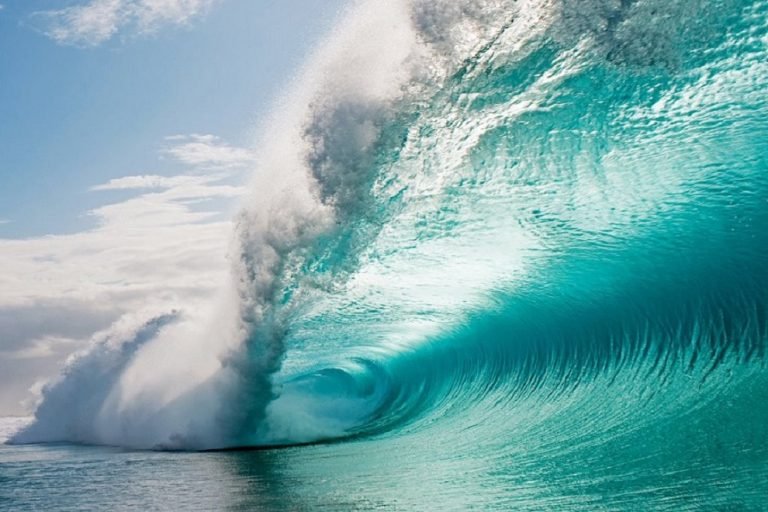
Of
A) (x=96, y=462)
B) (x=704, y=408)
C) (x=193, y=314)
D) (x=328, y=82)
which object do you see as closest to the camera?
(x=704, y=408)

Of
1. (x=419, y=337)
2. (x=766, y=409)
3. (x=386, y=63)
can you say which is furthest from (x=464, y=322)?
(x=766, y=409)

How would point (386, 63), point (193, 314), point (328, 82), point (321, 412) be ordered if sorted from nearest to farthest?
point (386, 63)
point (328, 82)
point (193, 314)
point (321, 412)

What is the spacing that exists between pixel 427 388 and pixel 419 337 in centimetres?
117

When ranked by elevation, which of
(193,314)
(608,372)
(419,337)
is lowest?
(608,372)

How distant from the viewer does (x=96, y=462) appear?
25.8 feet

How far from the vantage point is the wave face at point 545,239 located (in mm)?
4832

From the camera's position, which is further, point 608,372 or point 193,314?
point 193,314

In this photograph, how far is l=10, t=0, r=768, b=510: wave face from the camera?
4.83 metres

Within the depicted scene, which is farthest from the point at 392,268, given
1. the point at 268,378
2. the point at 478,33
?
the point at 478,33

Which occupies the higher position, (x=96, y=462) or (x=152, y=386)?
(x=152, y=386)

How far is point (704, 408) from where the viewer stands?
535cm

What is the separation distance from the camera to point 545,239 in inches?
309

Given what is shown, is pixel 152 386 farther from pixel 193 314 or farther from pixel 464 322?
pixel 464 322

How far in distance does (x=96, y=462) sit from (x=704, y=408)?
680cm
